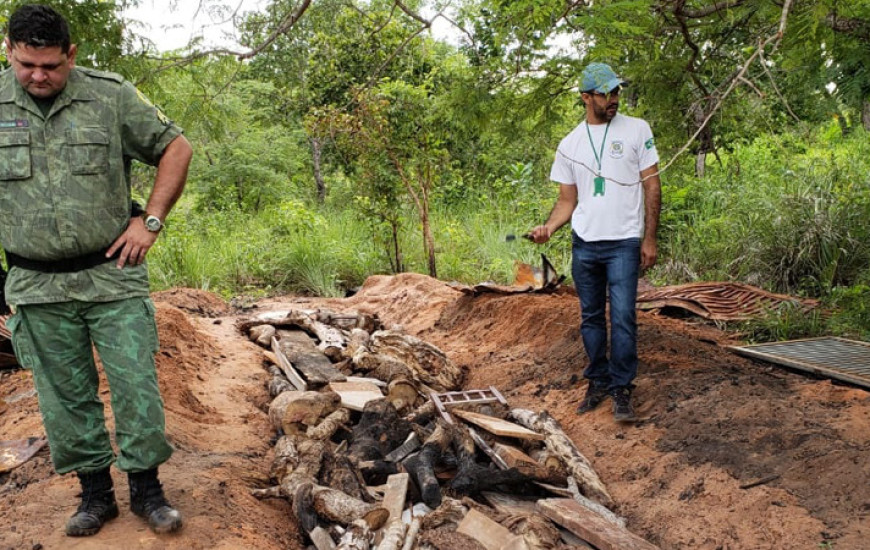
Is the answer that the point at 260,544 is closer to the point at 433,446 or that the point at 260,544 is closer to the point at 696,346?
the point at 433,446

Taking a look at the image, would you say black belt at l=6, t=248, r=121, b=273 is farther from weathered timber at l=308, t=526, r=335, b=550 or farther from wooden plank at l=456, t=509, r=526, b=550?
wooden plank at l=456, t=509, r=526, b=550

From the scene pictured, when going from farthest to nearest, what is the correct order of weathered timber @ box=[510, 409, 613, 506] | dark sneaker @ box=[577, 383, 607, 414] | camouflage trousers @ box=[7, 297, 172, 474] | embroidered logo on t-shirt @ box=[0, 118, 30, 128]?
dark sneaker @ box=[577, 383, 607, 414], weathered timber @ box=[510, 409, 613, 506], camouflage trousers @ box=[7, 297, 172, 474], embroidered logo on t-shirt @ box=[0, 118, 30, 128]

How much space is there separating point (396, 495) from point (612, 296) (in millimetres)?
1774

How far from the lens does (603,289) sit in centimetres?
459

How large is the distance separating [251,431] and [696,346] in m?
3.23

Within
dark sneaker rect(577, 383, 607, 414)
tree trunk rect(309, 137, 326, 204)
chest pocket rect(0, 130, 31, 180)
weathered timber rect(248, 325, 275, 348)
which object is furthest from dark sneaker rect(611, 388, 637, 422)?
tree trunk rect(309, 137, 326, 204)

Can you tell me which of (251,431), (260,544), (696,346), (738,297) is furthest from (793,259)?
(260,544)

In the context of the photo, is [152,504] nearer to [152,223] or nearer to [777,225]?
[152,223]

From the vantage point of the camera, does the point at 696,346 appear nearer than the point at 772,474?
No

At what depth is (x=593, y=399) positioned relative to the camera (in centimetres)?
473

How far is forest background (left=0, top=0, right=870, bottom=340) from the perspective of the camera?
4625mm

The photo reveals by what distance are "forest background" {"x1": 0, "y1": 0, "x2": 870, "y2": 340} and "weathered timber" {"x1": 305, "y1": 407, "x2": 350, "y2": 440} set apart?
7.98 feet

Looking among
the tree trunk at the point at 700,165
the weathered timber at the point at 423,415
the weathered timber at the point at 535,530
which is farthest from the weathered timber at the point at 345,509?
the tree trunk at the point at 700,165

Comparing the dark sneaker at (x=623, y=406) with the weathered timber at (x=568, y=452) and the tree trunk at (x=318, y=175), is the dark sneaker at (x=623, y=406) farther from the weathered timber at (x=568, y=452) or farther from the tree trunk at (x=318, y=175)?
the tree trunk at (x=318, y=175)
